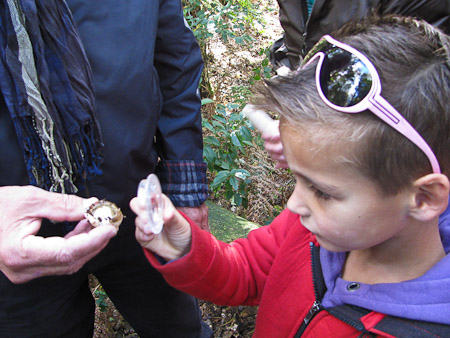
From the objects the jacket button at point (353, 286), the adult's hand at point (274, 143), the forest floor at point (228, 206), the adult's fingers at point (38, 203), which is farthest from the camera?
the forest floor at point (228, 206)

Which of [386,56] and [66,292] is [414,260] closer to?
[386,56]

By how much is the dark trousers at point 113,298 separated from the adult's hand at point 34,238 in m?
0.31

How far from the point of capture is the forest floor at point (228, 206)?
2.86 metres

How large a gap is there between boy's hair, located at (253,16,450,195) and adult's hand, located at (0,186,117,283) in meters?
0.82

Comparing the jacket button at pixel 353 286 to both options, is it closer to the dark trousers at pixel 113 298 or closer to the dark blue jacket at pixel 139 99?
the dark blue jacket at pixel 139 99

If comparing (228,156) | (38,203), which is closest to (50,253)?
(38,203)

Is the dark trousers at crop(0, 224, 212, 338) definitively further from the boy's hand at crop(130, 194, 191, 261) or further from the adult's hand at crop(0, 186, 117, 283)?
the boy's hand at crop(130, 194, 191, 261)

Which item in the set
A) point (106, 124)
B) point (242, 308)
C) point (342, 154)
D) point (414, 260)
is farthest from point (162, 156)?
point (242, 308)

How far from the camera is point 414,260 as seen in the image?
1.15 meters

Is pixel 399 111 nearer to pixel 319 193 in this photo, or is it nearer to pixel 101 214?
pixel 319 193

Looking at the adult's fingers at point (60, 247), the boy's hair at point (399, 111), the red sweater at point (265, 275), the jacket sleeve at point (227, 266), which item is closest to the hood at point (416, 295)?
the red sweater at point (265, 275)

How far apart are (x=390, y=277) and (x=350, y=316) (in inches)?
6.9

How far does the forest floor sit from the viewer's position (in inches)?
112

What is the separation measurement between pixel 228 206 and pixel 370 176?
10.3ft
